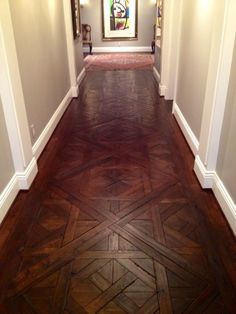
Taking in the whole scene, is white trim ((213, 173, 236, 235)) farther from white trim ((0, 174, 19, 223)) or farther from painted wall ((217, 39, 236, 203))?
white trim ((0, 174, 19, 223))

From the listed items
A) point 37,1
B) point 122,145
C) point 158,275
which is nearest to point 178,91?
point 122,145

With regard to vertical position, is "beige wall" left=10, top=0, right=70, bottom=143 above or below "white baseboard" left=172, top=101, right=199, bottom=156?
above

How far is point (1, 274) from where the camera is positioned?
5.30 ft

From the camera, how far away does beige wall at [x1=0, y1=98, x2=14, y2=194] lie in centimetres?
207

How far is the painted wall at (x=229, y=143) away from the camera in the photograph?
6.34 feet

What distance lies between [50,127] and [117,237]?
1.97 metres

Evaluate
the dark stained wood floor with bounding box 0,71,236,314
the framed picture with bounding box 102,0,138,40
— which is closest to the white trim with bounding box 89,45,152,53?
the framed picture with bounding box 102,0,138,40

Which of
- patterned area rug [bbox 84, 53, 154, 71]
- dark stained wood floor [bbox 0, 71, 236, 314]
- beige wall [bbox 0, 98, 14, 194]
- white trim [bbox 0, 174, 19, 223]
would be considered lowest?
dark stained wood floor [bbox 0, 71, 236, 314]

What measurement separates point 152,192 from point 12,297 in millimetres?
1287

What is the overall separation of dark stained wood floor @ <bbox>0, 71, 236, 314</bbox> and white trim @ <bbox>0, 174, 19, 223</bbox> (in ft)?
0.17

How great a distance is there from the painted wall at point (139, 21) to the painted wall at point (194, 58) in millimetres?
6921

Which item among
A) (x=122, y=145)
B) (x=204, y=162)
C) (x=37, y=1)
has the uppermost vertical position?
(x=37, y=1)

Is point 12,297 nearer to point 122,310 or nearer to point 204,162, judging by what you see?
point 122,310

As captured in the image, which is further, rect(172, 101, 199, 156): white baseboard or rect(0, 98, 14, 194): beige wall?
rect(172, 101, 199, 156): white baseboard
